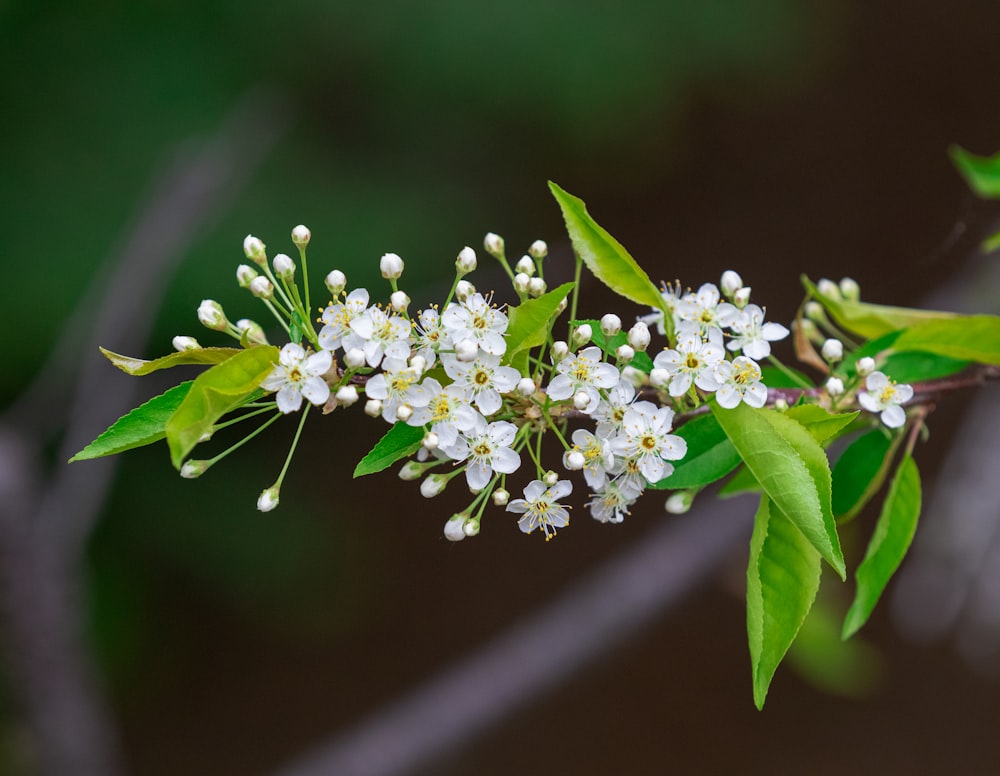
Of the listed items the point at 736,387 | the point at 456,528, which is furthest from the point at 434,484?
the point at 736,387

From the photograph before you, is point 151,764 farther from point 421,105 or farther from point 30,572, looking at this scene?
point 421,105

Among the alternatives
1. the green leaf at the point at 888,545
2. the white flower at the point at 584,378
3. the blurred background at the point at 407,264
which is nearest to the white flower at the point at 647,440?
the white flower at the point at 584,378

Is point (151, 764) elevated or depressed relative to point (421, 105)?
depressed

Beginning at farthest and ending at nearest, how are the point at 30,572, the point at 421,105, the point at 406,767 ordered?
the point at 421,105, the point at 406,767, the point at 30,572

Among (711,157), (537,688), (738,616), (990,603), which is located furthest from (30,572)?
(711,157)

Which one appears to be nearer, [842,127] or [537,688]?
[537,688]

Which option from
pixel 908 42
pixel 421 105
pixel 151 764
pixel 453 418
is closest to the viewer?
pixel 453 418

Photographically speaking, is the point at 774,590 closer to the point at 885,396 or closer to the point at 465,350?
the point at 885,396
